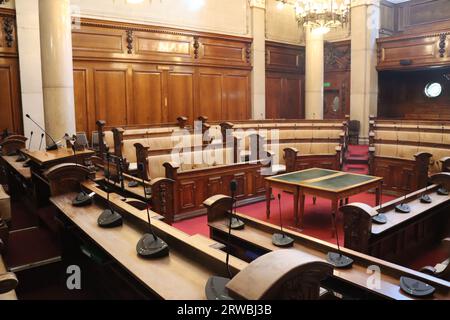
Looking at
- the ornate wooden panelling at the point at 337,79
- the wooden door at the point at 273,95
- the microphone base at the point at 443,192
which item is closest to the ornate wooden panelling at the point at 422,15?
the ornate wooden panelling at the point at 337,79

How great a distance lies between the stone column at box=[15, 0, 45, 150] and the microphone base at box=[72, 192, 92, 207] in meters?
4.68

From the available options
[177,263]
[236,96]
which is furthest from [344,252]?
[236,96]

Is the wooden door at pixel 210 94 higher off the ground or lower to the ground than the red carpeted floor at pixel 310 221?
higher

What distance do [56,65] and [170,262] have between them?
4.40m

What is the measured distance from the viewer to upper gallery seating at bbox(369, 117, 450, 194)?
5949 millimetres

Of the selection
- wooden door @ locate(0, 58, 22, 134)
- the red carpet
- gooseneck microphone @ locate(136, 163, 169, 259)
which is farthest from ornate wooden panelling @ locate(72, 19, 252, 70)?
gooseneck microphone @ locate(136, 163, 169, 259)

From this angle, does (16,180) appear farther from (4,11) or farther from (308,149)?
(308,149)

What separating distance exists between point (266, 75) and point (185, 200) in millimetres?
6355

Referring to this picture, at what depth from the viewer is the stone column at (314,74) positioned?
10.0m

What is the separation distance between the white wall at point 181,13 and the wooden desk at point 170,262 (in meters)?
6.49

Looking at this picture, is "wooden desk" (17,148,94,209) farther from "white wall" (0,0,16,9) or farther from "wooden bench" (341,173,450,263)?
"white wall" (0,0,16,9)

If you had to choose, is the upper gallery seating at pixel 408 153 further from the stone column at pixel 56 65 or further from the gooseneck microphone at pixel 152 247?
the gooseneck microphone at pixel 152 247

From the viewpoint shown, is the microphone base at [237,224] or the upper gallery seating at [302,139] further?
the upper gallery seating at [302,139]

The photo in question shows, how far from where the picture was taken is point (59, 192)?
10.3 feet
